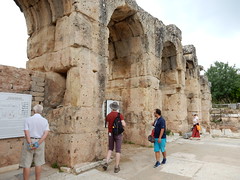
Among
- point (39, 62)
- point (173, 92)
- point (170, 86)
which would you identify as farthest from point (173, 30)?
point (39, 62)

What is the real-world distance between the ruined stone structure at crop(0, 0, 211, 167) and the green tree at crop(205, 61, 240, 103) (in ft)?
93.6

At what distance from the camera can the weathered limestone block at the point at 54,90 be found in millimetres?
4461

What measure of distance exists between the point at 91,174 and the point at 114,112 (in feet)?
4.40

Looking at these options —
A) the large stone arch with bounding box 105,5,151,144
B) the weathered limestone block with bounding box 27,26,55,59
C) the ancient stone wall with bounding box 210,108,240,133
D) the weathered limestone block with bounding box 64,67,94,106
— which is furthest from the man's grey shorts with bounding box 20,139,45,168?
the ancient stone wall with bounding box 210,108,240,133

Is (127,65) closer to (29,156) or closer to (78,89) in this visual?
(78,89)

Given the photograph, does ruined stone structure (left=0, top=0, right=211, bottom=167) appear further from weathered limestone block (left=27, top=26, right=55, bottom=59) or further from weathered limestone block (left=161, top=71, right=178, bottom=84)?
weathered limestone block (left=161, top=71, right=178, bottom=84)

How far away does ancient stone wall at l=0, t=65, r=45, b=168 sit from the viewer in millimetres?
3725

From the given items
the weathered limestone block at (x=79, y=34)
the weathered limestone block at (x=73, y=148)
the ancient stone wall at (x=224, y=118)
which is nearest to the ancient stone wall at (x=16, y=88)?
the weathered limestone block at (x=73, y=148)

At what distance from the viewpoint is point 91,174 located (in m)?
3.56

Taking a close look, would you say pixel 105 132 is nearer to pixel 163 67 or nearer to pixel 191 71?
pixel 163 67

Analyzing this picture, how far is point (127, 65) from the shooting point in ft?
25.1

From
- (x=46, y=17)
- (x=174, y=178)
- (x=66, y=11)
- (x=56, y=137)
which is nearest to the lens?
(x=174, y=178)

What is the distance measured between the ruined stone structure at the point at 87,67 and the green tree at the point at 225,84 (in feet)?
93.6

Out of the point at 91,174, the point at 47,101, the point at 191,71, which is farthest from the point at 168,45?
the point at 91,174
